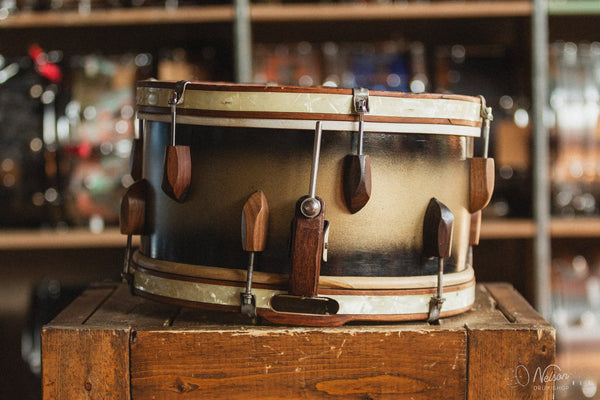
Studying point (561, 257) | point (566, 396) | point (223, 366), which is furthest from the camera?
point (561, 257)

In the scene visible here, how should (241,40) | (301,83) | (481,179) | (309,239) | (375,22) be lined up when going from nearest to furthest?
(309,239)
(481,179)
(241,40)
(375,22)
(301,83)

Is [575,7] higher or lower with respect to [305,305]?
higher

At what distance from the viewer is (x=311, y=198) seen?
2.62ft

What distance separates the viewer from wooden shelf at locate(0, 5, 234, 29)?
5.43 ft

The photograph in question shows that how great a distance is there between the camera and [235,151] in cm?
84

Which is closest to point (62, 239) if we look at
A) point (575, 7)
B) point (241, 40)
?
point (241, 40)

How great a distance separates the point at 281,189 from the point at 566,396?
1.16 metres

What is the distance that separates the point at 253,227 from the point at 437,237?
9.6 inches

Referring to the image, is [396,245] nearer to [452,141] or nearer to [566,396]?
[452,141]

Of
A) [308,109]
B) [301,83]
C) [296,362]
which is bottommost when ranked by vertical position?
[296,362]

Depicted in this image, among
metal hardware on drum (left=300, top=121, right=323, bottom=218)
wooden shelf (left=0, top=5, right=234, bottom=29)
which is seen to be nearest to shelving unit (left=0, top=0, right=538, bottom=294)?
wooden shelf (left=0, top=5, right=234, bottom=29)

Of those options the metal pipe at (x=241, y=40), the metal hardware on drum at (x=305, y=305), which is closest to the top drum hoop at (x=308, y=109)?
the metal hardware on drum at (x=305, y=305)

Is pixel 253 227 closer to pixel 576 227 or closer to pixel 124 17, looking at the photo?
pixel 124 17

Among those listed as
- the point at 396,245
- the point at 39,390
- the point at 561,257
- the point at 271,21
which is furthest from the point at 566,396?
the point at 39,390
